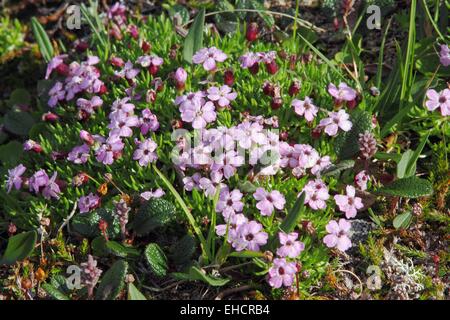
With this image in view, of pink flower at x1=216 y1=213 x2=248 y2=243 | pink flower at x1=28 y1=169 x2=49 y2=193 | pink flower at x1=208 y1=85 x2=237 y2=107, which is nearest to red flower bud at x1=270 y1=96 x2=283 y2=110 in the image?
pink flower at x1=208 y1=85 x2=237 y2=107

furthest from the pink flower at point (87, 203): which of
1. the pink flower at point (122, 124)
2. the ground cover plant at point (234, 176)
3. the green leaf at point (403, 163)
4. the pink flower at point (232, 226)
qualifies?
the green leaf at point (403, 163)

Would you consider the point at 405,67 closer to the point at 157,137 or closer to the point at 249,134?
the point at 249,134

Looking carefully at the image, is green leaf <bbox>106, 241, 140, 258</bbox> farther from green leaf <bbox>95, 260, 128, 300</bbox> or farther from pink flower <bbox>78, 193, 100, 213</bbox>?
pink flower <bbox>78, 193, 100, 213</bbox>

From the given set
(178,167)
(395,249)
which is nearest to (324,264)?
(395,249)

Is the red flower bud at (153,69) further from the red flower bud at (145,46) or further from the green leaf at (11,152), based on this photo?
the green leaf at (11,152)

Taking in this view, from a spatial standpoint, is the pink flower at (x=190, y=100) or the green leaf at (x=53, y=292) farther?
the pink flower at (x=190, y=100)

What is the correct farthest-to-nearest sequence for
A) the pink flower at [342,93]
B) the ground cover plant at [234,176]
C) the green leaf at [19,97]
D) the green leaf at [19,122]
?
the green leaf at [19,97] < the green leaf at [19,122] < the pink flower at [342,93] < the ground cover plant at [234,176]

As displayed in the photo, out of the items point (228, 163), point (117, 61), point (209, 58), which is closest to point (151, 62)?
point (117, 61)
